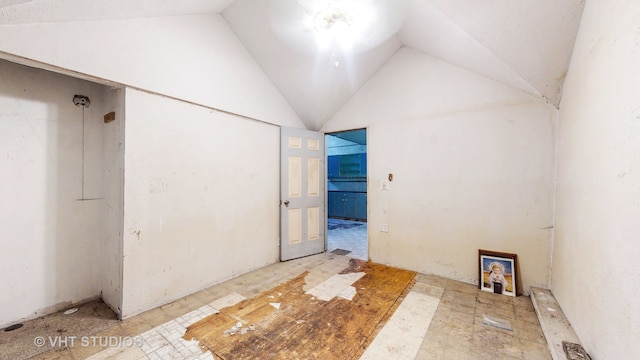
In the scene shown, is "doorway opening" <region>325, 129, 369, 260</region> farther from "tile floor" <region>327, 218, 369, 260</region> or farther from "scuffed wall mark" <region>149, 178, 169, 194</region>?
"scuffed wall mark" <region>149, 178, 169, 194</region>

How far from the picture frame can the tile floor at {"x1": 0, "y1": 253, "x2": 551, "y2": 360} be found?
100mm

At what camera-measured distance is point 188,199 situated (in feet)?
8.30

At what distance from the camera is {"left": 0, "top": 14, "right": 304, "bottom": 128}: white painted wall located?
171 cm

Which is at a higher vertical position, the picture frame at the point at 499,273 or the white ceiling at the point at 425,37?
the white ceiling at the point at 425,37

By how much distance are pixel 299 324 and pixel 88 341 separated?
5.40ft

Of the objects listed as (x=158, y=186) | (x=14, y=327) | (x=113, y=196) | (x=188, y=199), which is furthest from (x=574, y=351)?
(x=14, y=327)

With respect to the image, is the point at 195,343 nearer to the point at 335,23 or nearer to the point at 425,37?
the point at 335,23

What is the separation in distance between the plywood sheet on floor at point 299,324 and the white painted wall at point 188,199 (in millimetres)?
676

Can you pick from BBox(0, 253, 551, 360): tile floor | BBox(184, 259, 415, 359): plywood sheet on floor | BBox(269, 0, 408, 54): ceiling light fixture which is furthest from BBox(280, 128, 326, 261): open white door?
BBox(269, 0, 408, 54): ceiling light fixture

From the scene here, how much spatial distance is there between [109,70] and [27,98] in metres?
0.82

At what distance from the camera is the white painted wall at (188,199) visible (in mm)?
2158

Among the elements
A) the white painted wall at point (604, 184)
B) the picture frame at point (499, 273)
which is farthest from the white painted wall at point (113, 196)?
the picture frame at point (499, 273)

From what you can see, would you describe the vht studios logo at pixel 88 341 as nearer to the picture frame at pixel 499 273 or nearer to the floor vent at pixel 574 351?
the floor vent at pixel 574 351

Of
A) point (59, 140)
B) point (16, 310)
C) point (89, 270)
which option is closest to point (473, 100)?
point (59, 140)
